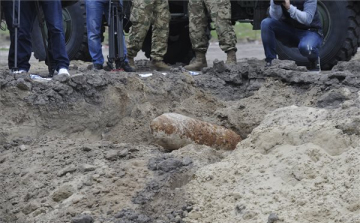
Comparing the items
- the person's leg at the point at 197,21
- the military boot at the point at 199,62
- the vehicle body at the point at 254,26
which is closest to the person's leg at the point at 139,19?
the person's leg at the point at 197,21

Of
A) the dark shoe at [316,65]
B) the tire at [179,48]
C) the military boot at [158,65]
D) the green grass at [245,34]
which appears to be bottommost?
the green grass at [245,34]

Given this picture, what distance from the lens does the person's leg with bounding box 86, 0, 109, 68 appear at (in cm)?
896

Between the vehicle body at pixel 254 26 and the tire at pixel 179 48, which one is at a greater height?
the vehicle body at pixel 254 26

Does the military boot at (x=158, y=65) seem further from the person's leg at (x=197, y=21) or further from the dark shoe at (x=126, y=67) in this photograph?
the dark shoe at (x=126, y=67)

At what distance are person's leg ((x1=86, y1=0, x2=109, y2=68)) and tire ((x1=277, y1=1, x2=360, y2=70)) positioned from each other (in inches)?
84.5

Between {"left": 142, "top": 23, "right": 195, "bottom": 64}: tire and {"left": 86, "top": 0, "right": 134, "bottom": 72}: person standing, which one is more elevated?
{"left": 86, "top": 0, "right": 134, "bottom": 72}: person standing

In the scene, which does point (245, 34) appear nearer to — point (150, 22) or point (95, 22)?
point (150, 22)

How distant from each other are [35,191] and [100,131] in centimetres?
159

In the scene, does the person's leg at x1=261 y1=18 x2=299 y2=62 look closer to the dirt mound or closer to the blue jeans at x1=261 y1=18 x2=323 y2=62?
the blue jeans at x1=261 y1=18 x2=323 y2=62

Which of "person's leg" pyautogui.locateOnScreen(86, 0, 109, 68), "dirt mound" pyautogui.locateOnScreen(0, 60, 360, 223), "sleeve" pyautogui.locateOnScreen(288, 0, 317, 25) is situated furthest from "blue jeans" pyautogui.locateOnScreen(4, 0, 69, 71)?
"sleeve" pyautogui.locateOnScreen(288, 0, 317, 25)

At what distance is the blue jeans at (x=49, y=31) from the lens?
8.06 metres

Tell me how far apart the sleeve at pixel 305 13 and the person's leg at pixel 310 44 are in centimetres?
14

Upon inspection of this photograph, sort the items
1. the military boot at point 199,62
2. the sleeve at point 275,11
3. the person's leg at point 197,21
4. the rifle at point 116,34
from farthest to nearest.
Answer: the military boot at point 199,62, the person's leg at point 197,21, the rifle at point 116,34, the sleeve at point 275,11

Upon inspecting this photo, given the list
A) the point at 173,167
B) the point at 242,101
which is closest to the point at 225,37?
the point at 242,101
